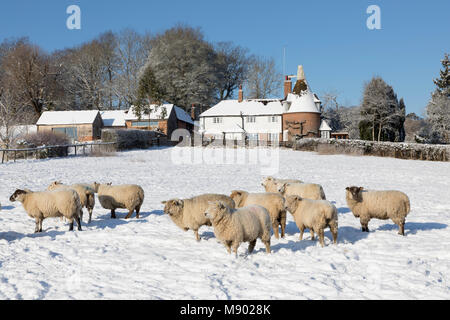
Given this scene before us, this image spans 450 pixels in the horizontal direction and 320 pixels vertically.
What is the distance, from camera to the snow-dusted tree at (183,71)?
68.5 m

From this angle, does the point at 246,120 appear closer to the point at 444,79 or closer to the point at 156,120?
the point at 156,120

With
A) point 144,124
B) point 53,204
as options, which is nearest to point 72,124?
point 144,124

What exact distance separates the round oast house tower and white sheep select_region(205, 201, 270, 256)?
44.9m

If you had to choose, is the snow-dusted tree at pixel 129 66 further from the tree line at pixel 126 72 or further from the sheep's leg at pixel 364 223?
the sheep's leg at pixel 364 223

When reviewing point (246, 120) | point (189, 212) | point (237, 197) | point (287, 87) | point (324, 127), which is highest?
point (287, 87)

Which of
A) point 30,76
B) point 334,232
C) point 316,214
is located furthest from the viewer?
point 30,76

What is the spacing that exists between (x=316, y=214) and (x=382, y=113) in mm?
50710

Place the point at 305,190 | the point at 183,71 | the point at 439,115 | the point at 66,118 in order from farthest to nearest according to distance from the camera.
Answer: the point at 183,71 < the point at 66,118 < the point at 439,115 < the point at 305,190

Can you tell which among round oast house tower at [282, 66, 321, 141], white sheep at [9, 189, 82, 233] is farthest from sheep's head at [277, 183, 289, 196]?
round oast house tower at [282, 66, 321, 141]

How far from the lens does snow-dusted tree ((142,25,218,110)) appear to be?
2697 inches

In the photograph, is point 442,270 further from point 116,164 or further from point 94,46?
point 94,46

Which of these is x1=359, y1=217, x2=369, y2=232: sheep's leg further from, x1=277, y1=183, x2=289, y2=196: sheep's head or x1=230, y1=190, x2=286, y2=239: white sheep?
x1=277, y1=183, x2=289, y2=196: sheep's head

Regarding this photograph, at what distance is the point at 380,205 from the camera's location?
8.99 meters
